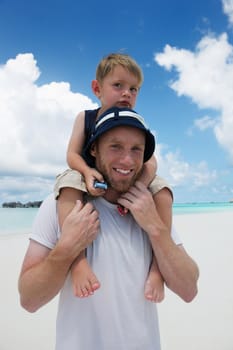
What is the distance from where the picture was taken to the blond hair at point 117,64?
259 centimetres

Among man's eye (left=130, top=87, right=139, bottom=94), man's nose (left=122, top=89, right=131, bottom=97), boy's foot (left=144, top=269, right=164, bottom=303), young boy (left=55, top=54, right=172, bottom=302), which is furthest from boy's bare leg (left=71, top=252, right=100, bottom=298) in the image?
man's eye (left=130, top=87, right=139, bottom=94)

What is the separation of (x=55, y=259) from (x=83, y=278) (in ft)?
0.51

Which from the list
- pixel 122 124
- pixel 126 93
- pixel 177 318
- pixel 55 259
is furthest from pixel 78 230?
pixel 177 318

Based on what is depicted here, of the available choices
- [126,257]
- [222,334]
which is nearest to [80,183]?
[126,257]

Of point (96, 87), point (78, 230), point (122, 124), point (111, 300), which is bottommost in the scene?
point (111, 300)

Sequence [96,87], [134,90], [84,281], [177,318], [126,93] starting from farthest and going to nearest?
[177,318] → [96,87] → [134,90] → [126,93] → [84,281]

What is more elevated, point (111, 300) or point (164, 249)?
point (164, 249)

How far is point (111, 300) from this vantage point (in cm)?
157

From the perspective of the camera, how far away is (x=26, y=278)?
1562 millimetres

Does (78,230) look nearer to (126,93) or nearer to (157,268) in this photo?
(157,268)

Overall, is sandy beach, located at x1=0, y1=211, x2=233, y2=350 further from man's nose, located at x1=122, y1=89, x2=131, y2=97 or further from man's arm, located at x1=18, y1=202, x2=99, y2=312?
man's nose, located at x1=122, y1=89, x2=131, y2=97

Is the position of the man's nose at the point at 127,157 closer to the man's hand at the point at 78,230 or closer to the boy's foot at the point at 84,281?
the man's hand at the point at 78,230

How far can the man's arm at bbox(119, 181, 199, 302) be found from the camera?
5.32 ft

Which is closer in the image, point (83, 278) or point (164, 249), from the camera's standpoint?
point (83, 278)
